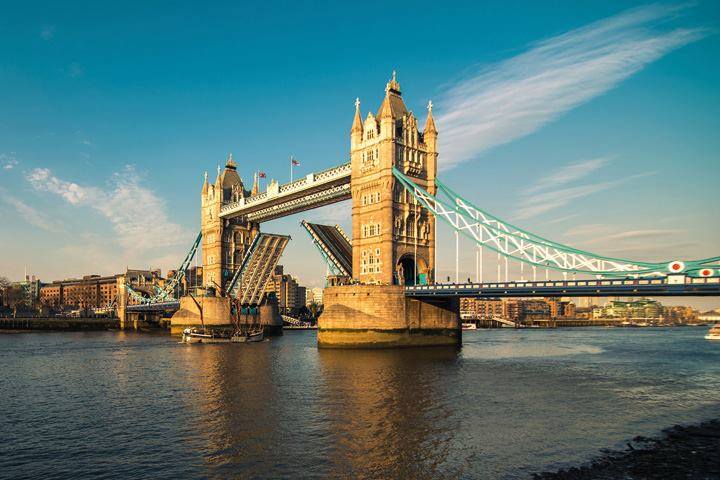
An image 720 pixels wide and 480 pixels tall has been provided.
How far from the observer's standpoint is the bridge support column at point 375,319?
58.4m

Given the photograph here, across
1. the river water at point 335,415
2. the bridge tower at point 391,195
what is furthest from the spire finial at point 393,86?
the river water at point 335,415

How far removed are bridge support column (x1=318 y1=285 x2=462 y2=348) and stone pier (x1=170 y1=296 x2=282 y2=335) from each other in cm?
3882

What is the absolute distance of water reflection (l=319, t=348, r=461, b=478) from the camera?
20.6 metres

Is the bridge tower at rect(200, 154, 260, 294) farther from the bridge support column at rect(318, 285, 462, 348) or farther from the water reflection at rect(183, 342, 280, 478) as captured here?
the water reflection at rect(183, 342, 280, 478)

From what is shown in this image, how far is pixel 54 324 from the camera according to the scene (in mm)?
129875

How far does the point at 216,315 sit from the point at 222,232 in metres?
16.9

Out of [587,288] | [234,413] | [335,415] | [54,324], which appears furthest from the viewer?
[54,324]

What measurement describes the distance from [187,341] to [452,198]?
4290 centimetres

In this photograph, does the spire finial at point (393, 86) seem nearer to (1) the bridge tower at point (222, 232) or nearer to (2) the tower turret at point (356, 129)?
(2) the tower turret at point (356, 129)

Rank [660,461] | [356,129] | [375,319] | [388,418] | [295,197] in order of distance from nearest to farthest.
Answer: [660,461] < [388,418] < [375,319] < [356,129] < [295,197]

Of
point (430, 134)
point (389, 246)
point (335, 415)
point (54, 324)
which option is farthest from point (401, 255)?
point (54, 324)

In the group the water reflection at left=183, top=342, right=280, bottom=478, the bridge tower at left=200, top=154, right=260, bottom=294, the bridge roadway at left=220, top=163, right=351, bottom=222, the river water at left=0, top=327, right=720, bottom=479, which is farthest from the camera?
the bridge tower at left=200, top=154, right=260, bottom=294

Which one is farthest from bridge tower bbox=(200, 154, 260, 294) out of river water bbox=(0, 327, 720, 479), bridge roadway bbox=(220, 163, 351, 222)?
river water bbox=(0, 327, 720, 479)

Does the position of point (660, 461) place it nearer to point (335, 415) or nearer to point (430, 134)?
point (335, 415)
